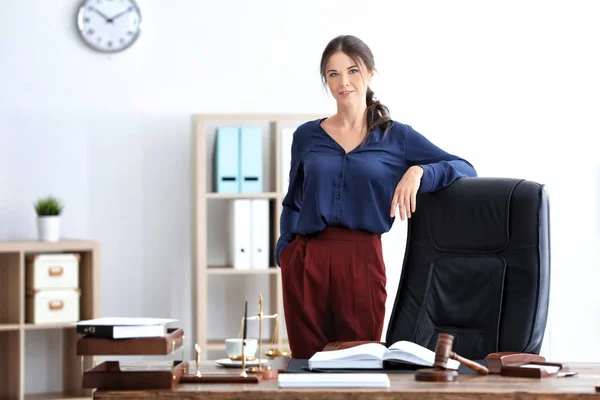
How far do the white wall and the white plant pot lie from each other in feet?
0.91

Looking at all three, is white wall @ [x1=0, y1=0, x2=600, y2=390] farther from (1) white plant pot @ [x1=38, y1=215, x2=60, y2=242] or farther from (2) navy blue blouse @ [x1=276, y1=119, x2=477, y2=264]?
(2) navy blue blouse @ [x1=276, y1=119, x2=477, y2=264]

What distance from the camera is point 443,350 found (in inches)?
72.5

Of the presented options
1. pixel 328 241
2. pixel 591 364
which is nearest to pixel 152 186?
pixel 328 241

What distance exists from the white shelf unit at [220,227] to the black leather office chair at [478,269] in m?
1.72

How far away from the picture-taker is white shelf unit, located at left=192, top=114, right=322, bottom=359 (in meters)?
4.27

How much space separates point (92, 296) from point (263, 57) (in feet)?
4.90

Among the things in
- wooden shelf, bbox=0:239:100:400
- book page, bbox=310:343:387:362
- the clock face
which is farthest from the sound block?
the clock face

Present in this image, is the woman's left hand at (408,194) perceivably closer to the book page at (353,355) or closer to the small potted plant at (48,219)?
the book page at (353,355)

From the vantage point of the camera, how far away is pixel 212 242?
4.57 metres

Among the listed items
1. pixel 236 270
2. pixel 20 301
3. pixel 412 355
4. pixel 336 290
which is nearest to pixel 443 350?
pixel 412 355

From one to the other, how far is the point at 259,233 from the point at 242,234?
0.08 meters

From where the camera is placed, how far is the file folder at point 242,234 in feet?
14.1

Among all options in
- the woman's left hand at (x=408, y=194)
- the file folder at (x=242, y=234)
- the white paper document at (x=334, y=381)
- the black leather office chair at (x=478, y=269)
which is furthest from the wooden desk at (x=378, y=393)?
the file folder at (x=242, y=234)

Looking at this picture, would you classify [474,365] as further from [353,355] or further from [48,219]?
[48,219]
